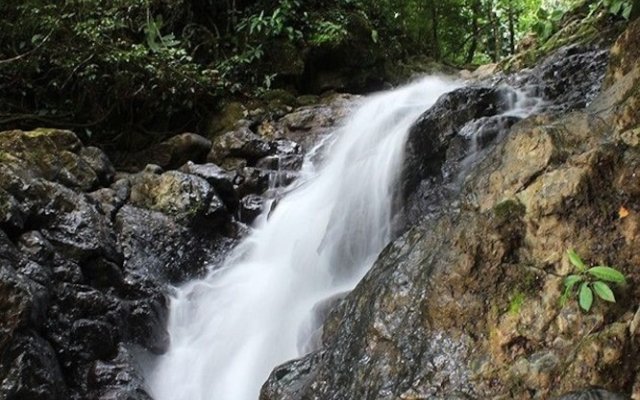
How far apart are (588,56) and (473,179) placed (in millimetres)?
3717

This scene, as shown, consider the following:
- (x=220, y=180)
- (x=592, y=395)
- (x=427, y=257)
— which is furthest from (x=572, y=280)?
(x=220, y=180)

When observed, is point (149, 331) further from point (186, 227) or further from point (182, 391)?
point (186, 227)

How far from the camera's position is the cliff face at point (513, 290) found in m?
3.00

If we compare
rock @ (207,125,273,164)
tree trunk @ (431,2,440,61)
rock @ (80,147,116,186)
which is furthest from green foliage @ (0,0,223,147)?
tree trunk @ (431,2,440,61)

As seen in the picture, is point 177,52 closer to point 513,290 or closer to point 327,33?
point 327,33

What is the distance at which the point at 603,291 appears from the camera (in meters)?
2.98

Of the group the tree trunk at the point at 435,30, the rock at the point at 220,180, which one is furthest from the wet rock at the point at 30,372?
the tree trunk at the point at 435,30

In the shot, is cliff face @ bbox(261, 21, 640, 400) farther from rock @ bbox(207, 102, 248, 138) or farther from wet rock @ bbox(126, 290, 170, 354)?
rock @ bbox(207, 102, 248, 138)

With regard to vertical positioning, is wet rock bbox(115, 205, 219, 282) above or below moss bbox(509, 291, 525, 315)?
above

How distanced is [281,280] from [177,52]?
4.61m

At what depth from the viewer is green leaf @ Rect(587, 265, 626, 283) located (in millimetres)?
2975

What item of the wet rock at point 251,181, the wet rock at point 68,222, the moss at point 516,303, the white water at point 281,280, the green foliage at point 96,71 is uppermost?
the green foliage at point 96,71

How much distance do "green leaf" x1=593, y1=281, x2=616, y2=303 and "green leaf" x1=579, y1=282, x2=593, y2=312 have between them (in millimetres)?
35

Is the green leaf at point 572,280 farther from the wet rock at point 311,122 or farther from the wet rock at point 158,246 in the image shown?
the wet rock at point 311,122
